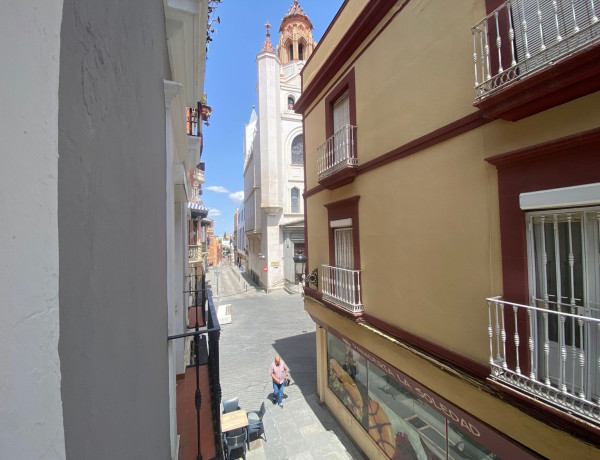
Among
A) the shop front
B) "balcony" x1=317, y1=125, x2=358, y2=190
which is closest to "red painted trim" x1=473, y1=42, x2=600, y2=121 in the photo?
"balcony" x1=317, y1=125, x2=358, y2=190

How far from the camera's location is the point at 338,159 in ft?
20.8

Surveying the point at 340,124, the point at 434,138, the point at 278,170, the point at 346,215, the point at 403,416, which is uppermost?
the point at 278,170

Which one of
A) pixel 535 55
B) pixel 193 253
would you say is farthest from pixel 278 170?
pixel 535 55

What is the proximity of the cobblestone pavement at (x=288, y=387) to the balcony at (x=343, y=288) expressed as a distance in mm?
3367

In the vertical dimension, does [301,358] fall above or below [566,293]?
below

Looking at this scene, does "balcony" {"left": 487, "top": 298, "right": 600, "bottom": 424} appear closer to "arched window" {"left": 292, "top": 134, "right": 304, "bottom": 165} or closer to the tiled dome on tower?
"arched window" {"left": 292, "top": 134, "right": 304, "bottom": 165}

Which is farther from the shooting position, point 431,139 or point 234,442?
point 234,442

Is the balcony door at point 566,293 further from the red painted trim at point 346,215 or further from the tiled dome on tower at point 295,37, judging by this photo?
the tiled dome on tower at point 295,37

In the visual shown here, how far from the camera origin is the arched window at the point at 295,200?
2275 centimetres

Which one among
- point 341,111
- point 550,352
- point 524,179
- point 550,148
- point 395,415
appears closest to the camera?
point 550,148

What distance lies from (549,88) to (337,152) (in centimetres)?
412

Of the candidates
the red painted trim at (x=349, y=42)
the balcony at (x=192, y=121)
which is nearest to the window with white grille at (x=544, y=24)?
the red painted trim at (x=349, y=42)

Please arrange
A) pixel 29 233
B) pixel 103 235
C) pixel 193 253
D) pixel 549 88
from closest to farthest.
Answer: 1. pixel 29 233
2. pixel 103 235
3. pixel 549 88
4. pixel 193 253

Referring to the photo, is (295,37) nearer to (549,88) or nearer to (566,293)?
(549,88)
